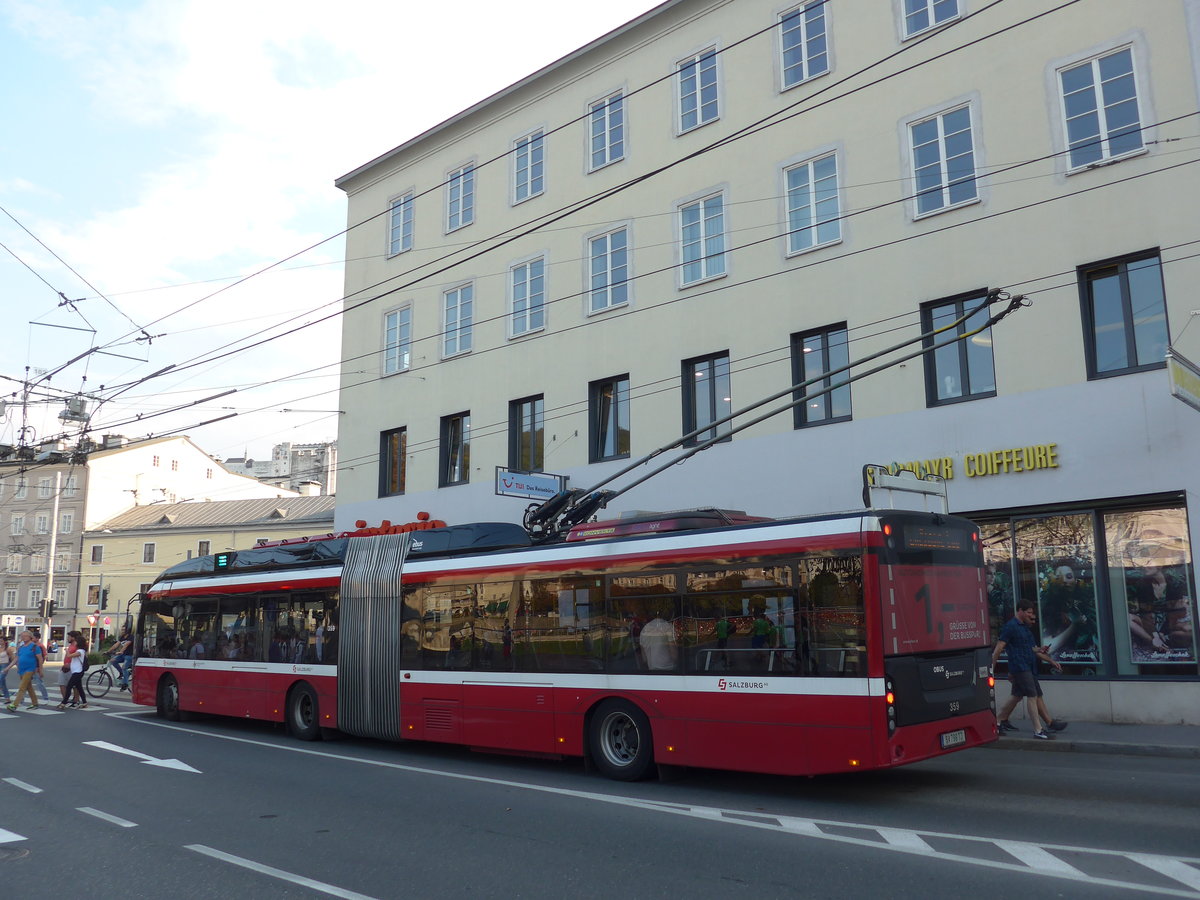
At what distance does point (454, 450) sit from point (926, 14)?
48.4 ft

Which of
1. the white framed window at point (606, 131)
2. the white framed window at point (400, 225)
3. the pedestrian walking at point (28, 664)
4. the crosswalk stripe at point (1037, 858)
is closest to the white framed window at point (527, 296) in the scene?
the white framed window at point (606, 131)

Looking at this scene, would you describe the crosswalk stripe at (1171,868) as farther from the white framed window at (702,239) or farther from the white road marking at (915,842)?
the white framed window at (702,239)

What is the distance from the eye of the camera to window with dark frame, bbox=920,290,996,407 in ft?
55.3

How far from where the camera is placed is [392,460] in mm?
28125

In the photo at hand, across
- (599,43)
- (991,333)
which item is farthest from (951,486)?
(599,43)

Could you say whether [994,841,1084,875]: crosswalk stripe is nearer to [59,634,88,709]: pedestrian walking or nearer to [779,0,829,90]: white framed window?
[779,0,829,90]: white framed window

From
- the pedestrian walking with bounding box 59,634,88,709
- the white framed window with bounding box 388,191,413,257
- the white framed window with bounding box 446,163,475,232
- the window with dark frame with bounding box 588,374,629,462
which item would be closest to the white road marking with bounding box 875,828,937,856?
the window with dark frame with bounding box 588,374,629,462

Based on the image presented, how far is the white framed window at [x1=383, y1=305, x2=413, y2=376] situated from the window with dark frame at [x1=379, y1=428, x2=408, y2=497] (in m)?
1.79

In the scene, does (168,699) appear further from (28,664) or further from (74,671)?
(28,664)

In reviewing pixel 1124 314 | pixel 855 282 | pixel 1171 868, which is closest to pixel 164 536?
pixel 855 282

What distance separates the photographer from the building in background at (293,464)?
277 ft

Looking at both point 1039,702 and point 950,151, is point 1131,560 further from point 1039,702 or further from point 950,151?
point 950,151

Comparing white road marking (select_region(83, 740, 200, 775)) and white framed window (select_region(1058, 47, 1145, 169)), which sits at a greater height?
white framed window (select_region(1058, 47, 1145, 169))

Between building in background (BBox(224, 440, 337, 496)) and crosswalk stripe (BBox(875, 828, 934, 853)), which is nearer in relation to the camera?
crosswalk stripe (BBox(875, 828, 934, 853))
